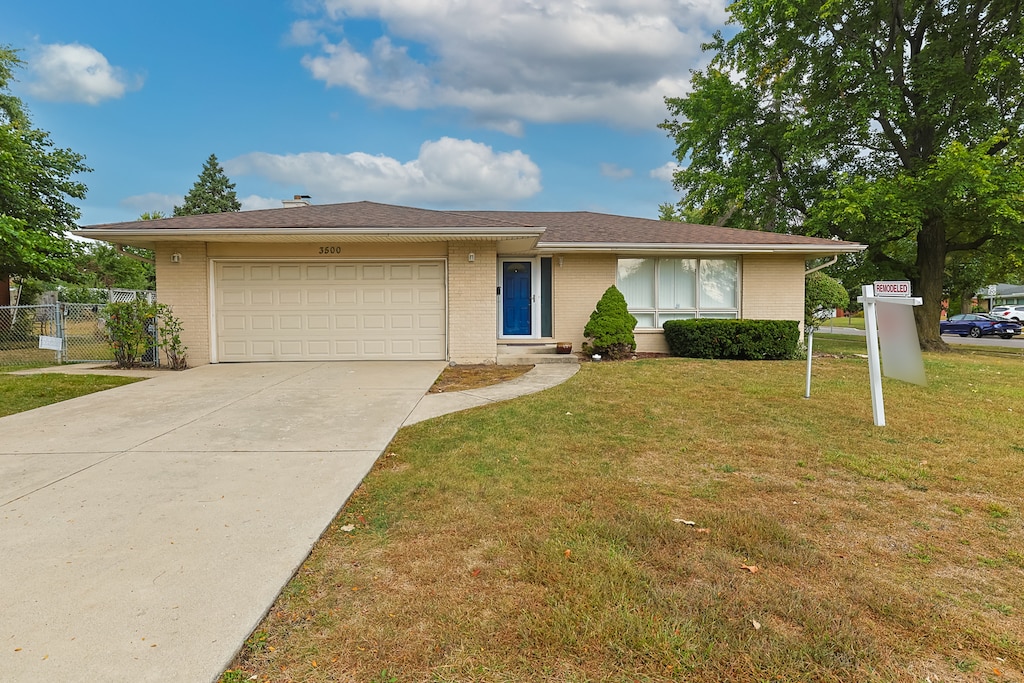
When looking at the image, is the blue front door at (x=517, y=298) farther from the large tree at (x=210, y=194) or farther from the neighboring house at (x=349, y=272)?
the large tree at (x=210, y=194)

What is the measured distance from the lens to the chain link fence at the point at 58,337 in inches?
452

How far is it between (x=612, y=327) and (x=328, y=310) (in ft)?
20.6

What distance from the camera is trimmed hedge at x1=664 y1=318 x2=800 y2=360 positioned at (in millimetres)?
11938

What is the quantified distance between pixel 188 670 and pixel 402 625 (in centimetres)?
79

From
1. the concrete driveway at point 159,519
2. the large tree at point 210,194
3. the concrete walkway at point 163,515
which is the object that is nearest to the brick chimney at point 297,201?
the concrete walkway at point 163,515

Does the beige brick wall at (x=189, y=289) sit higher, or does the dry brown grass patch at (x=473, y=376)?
the beige brick wall at (x=189, y=289)

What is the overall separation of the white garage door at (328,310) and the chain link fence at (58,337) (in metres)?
1.72

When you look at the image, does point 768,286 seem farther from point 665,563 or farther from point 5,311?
point 5,311

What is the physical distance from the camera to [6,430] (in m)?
5.59

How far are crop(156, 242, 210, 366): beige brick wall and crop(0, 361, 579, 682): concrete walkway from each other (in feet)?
12.4

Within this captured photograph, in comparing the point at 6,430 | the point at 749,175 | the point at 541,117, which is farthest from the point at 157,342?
the point at 749,175

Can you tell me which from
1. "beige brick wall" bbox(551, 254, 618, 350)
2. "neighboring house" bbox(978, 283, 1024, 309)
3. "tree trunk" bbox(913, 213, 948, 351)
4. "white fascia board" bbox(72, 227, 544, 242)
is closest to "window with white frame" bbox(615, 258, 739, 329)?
"beige brick wall" bbox(551, 254, 618, 350)

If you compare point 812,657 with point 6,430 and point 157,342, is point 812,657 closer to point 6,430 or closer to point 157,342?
point 6,430

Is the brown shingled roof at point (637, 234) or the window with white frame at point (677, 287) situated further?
the window with white frame at point (677, 287)
